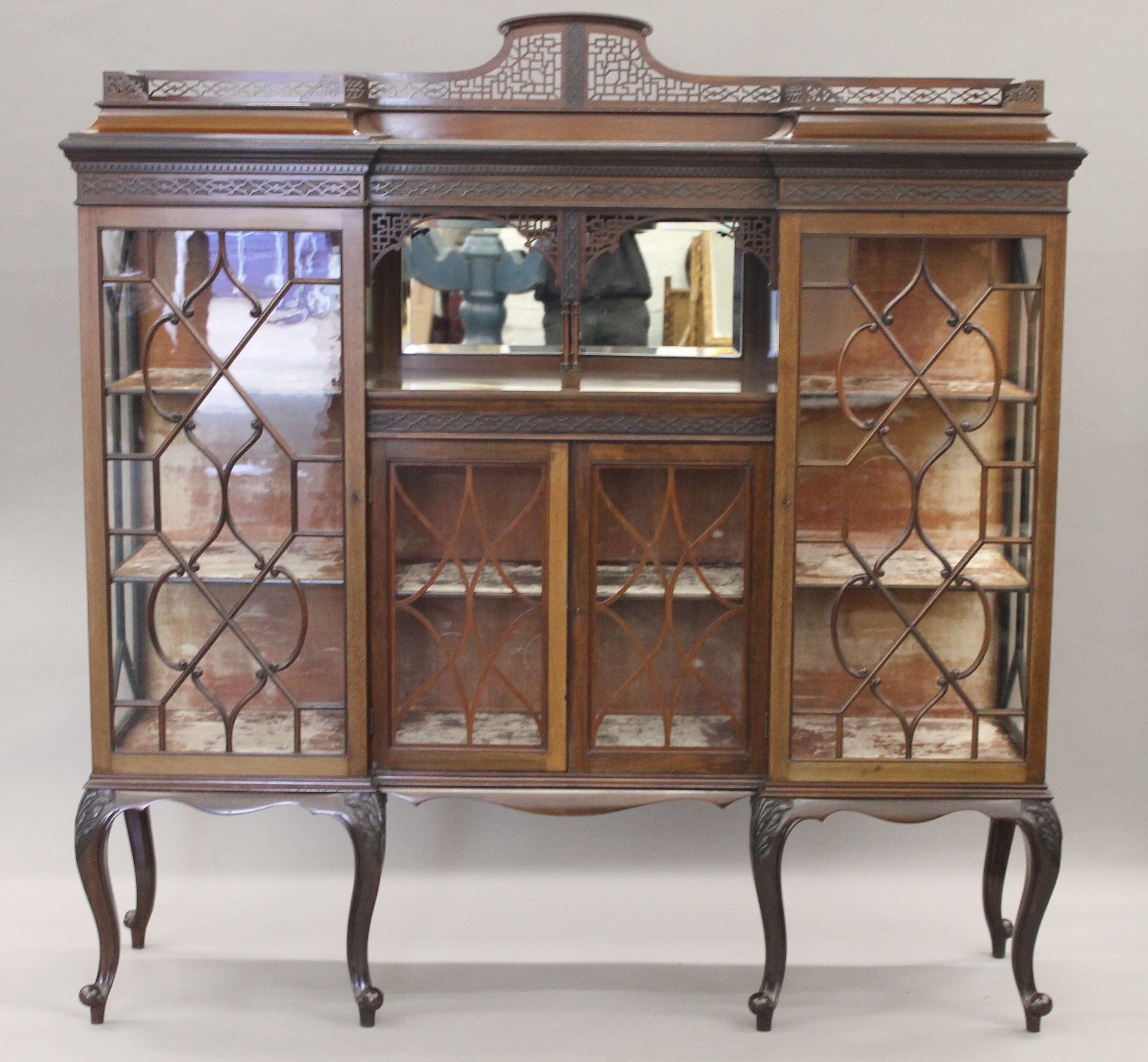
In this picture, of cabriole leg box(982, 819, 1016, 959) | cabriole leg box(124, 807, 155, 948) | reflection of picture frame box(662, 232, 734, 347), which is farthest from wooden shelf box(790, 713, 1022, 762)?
cabriole leg box(124, 807, 155, 948)

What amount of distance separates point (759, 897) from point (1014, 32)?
2.21m

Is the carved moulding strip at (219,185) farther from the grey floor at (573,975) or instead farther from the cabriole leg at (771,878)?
the grey floor at (573,975)

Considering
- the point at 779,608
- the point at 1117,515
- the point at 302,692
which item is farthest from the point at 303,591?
the point at 1117,515

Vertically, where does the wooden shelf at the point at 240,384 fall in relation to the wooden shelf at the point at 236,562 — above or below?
above

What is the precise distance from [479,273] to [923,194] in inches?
40.0

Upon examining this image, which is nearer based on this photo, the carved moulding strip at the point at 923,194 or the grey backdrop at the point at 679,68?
the carved moulding strip at the point at 923,194

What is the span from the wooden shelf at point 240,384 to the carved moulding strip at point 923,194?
1003mm

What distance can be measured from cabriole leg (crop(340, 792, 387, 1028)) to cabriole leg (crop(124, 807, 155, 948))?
0.65 m

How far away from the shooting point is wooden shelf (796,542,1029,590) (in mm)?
2887

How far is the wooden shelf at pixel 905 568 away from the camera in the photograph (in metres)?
2.89

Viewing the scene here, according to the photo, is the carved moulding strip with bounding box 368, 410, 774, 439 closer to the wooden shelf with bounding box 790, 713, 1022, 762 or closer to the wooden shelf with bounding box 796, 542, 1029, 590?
the wooden shelf with bounding box 796, 542, 1029, 590

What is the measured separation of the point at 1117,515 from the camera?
362 centimetres

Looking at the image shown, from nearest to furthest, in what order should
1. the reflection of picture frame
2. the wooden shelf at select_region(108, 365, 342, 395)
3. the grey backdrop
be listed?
the wooden shelf at select_region(108, 365, 342, 395)
the reflection of picture frame
the grey backdrop

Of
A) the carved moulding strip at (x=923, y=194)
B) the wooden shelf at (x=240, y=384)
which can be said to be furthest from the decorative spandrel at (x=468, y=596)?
the carved moulding strip at (x=923, y=194)
